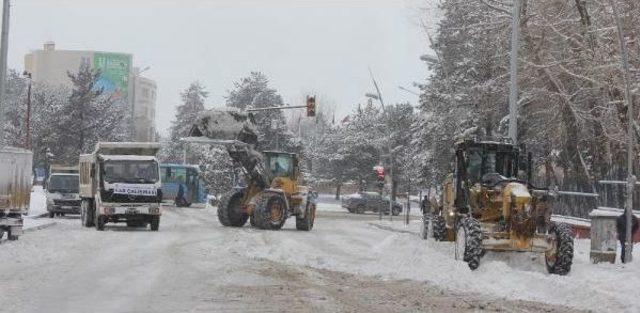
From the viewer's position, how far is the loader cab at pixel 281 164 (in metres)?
31.7

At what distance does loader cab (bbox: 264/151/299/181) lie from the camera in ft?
104

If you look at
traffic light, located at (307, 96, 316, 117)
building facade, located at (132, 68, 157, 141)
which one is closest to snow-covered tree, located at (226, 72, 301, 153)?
traffic light, located at (307, 96, 316, 117)

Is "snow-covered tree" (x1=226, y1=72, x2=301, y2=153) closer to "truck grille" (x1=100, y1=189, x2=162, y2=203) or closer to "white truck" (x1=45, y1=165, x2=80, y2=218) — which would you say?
"white truck" (x1=45, y1=165, x2=80, y2=218)

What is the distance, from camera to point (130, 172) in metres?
28.9

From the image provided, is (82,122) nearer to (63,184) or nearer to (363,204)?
(363,204)

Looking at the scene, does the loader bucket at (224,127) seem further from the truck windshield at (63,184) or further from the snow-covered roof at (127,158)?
the truck windshield at (63,184)

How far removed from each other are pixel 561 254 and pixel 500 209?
→ 202cm

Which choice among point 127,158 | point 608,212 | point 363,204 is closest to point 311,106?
point 127,158

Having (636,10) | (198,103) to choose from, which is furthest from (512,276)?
(198,103)

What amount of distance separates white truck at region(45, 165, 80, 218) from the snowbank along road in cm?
1439

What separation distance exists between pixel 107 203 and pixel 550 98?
1618cm

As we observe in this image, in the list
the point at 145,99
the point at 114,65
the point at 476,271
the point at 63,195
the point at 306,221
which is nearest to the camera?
the point at 476,271

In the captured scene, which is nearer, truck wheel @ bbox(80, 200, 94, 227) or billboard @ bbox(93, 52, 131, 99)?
truck wheel @ bbox(80, 200, 94, 227)

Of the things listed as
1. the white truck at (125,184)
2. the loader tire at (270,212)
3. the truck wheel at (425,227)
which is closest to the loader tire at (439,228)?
the truck wheel at (425,227)
